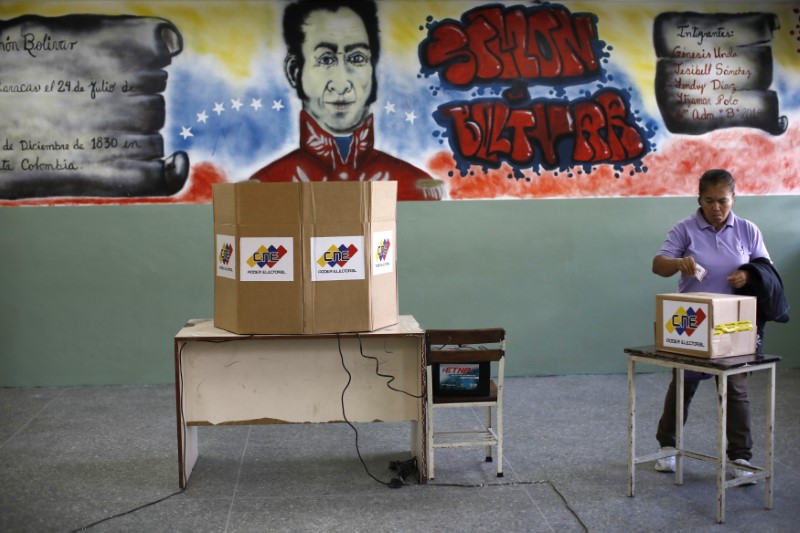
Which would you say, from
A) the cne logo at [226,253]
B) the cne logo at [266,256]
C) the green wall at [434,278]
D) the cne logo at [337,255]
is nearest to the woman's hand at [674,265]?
the cne logo at [337,255]

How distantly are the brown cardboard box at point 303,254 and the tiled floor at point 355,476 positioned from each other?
736 mm

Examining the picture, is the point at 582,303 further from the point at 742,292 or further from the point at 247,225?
the point at 247,225

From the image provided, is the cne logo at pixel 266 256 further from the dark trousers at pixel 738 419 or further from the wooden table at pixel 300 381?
the dark trousers at pixel 738 419

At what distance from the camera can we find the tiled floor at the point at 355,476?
126 inches

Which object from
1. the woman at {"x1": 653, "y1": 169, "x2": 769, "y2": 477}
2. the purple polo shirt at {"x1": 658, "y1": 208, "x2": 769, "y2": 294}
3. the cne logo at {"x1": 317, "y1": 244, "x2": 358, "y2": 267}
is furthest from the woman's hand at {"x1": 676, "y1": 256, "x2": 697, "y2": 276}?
the cne logo at {"x1": 317, "y1": 244, "x2": 358, "y2": 267}

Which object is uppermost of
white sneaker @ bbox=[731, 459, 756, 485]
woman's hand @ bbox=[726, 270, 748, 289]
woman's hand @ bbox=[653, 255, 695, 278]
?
woman's hand @ bbox=[653, 255, 695, 278]

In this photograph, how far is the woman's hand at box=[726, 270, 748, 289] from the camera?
3.42 m

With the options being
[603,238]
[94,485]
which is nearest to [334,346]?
[94,485]

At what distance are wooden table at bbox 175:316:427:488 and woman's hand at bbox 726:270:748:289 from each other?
136 centimetres

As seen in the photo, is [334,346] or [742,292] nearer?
[742,292]

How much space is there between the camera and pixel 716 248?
11.6 ft

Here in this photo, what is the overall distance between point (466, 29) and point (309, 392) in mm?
2929

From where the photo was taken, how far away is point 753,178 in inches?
227

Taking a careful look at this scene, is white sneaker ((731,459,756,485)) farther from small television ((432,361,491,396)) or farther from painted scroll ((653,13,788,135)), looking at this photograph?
painted scroll ((653,13,788,135))
